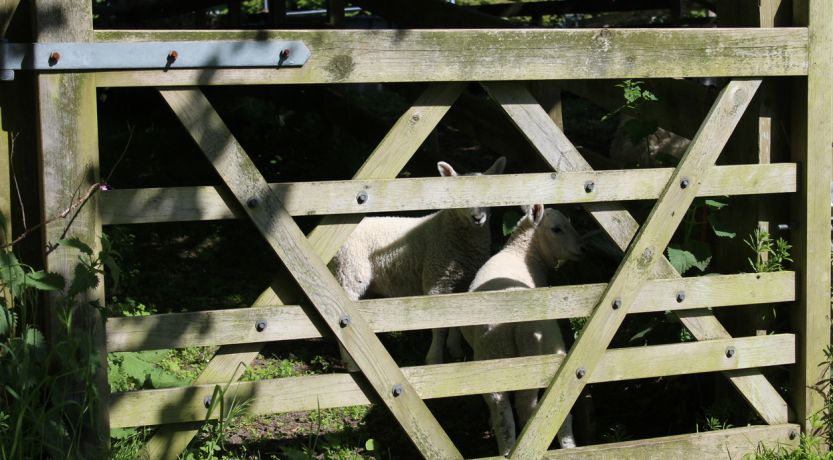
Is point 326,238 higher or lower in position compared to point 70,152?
lower

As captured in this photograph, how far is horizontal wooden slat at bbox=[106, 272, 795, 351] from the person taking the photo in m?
3.71

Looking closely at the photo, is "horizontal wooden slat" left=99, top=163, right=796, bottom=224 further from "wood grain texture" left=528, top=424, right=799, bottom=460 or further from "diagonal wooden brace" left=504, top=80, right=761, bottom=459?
"wood grain texture" left=528, top=424, right=799, bottom=460

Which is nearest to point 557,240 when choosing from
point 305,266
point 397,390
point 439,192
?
point 439,192

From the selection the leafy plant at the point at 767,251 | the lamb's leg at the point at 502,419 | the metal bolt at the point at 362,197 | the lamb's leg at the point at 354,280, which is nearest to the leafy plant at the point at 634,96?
the leafy plant at the point at 767,251

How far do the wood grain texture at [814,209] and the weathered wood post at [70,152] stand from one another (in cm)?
315

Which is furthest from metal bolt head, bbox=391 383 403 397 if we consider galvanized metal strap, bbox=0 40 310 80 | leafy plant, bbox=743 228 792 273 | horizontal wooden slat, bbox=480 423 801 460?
leafy plant, bbox=743 228 792 273

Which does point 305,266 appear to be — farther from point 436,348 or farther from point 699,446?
point 436,348

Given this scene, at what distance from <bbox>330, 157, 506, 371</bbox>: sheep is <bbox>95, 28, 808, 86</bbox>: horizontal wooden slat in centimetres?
232

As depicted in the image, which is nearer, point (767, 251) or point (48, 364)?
point (48, 364)

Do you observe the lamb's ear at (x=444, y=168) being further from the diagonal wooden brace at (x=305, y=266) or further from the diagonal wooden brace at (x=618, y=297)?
the diagonal wooden brace at (x=305, y=266)

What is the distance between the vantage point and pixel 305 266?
379cm

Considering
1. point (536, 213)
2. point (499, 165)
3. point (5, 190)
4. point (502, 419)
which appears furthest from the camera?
point (499, 165)

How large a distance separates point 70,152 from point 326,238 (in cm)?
104

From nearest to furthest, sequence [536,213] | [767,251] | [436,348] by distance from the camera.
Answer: [767,251] < [536,213] < [436,348]
